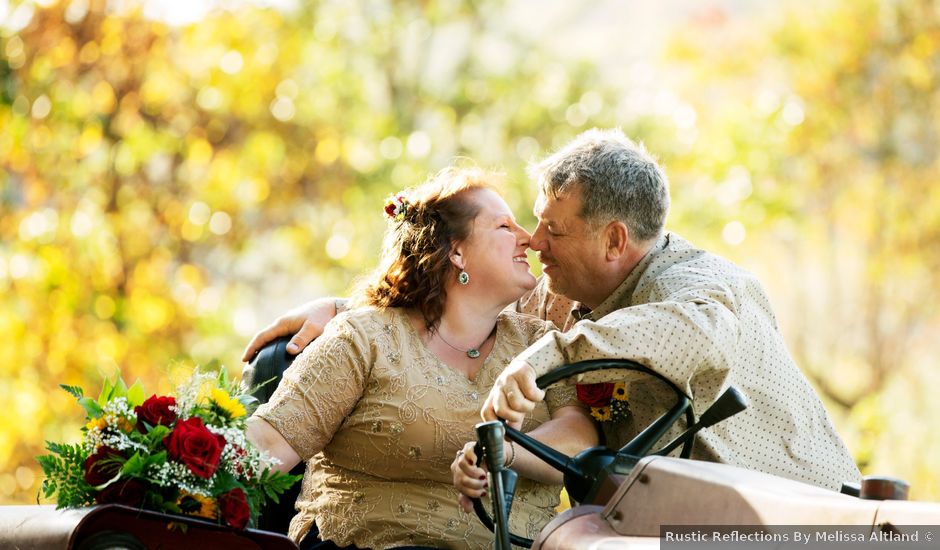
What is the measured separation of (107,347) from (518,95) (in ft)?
9.96

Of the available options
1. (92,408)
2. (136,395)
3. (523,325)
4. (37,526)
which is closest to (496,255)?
(523,325)

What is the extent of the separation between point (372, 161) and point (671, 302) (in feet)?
15.9

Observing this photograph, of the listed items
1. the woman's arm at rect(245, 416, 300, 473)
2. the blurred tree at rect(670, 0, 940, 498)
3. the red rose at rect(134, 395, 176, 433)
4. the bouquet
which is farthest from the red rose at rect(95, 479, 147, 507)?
the blurred tree at rect(670, 0, 940, 498)

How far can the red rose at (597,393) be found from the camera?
2.65 metres

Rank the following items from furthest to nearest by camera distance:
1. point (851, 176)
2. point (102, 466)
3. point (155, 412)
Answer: point (851, 176), point (155, 412), point (102, 466)

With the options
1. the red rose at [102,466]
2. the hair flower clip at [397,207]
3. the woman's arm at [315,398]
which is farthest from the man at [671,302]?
the red rose at [102,466]

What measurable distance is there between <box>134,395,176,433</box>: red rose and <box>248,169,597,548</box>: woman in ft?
1.26

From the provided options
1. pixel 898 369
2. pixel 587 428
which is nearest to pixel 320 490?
pixel 587 428

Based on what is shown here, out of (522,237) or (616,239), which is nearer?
(616,239)

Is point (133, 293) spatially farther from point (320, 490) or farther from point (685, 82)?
point (685, 82)

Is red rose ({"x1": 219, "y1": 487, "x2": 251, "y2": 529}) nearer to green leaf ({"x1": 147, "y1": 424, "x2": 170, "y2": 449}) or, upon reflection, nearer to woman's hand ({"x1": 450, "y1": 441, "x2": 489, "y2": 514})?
green leaf ({"x1": 147, "y1": 424, "x2": 170, "y2": 449})

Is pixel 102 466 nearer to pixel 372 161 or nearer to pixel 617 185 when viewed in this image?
pixel 617 185

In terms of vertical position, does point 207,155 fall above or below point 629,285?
above

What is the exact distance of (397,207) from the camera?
3.08 meters
